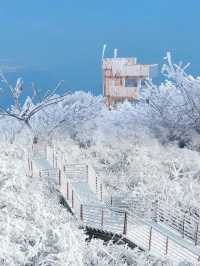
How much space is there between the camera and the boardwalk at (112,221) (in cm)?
1538

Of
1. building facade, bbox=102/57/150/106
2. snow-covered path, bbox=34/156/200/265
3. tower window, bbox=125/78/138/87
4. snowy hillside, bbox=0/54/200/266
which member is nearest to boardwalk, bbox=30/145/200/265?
snow-covered path, bbox=34/156/200/265

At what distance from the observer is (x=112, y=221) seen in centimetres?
1716

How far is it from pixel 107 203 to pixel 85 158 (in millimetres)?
7179

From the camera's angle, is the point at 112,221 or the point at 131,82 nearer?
the point at 112,221

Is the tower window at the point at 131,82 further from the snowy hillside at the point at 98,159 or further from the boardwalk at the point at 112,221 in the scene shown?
the boardwalk at the point at 112,221

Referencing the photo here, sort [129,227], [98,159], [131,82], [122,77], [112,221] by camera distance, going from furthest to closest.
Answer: [131,82] < [122,77] < [98,159] < [112,221] < [129,227]

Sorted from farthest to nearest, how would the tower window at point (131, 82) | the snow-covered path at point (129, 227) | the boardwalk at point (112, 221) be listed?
the tower window at point (131, 82)
the boardwalk at point (112, 221)
the snow-covered path at point (129, 227)

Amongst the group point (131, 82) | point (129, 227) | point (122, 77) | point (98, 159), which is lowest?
point (129, 227)

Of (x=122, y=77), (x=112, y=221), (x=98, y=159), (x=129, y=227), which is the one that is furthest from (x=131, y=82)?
(x=129, y=227)

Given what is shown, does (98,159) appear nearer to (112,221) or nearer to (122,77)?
(112,221)

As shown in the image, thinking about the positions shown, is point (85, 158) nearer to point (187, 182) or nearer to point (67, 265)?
point (187, 182)

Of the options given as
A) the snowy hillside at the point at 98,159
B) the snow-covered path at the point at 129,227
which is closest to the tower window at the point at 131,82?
the snowy hillside at the point at 98,159

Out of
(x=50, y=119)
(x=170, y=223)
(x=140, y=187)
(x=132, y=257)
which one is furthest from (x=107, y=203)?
(x=50, y=119)

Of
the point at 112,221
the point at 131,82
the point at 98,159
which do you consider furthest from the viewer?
the point at 131,82
